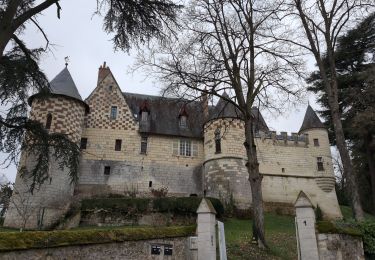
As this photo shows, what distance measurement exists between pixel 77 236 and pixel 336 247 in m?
5.93

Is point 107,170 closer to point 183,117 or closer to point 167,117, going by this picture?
point 167,117

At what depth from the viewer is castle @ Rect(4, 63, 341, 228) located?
21.0 metres

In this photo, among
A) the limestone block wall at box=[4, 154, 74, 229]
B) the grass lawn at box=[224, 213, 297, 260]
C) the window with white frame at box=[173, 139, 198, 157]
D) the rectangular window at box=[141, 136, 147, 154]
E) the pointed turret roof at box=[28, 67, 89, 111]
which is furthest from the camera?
the window with white frame at box=[173, 139, 198, 157]

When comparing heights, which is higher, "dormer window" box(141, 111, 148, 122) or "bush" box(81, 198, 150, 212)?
"dormer window" box(141, 111, 148, 122)

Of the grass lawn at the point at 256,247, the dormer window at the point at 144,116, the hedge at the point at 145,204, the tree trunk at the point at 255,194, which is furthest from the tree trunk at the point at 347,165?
the dormer window at the point at 144,116

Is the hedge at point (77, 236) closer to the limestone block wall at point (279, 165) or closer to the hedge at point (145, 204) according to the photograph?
the hedge at point (145, 204)

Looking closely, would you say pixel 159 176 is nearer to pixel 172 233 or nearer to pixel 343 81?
pixel 343 81

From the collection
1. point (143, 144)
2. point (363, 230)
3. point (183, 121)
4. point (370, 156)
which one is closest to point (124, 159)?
point (143, 144)

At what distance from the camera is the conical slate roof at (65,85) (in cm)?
2031

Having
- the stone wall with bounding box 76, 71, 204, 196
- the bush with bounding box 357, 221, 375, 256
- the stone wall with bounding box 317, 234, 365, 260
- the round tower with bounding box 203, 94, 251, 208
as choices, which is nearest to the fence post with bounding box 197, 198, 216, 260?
the stone wall with bounding box 317, 234, 365, 260

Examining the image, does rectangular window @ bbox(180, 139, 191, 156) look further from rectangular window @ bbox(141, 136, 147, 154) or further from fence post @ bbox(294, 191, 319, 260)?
fence post @ bbox(294, 191, 319, 260)

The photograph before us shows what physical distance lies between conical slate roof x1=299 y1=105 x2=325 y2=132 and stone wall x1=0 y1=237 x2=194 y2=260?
19078 mm

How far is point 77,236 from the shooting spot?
24.1 feet

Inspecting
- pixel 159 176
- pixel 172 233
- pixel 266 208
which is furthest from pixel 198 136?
pixel 172 233
